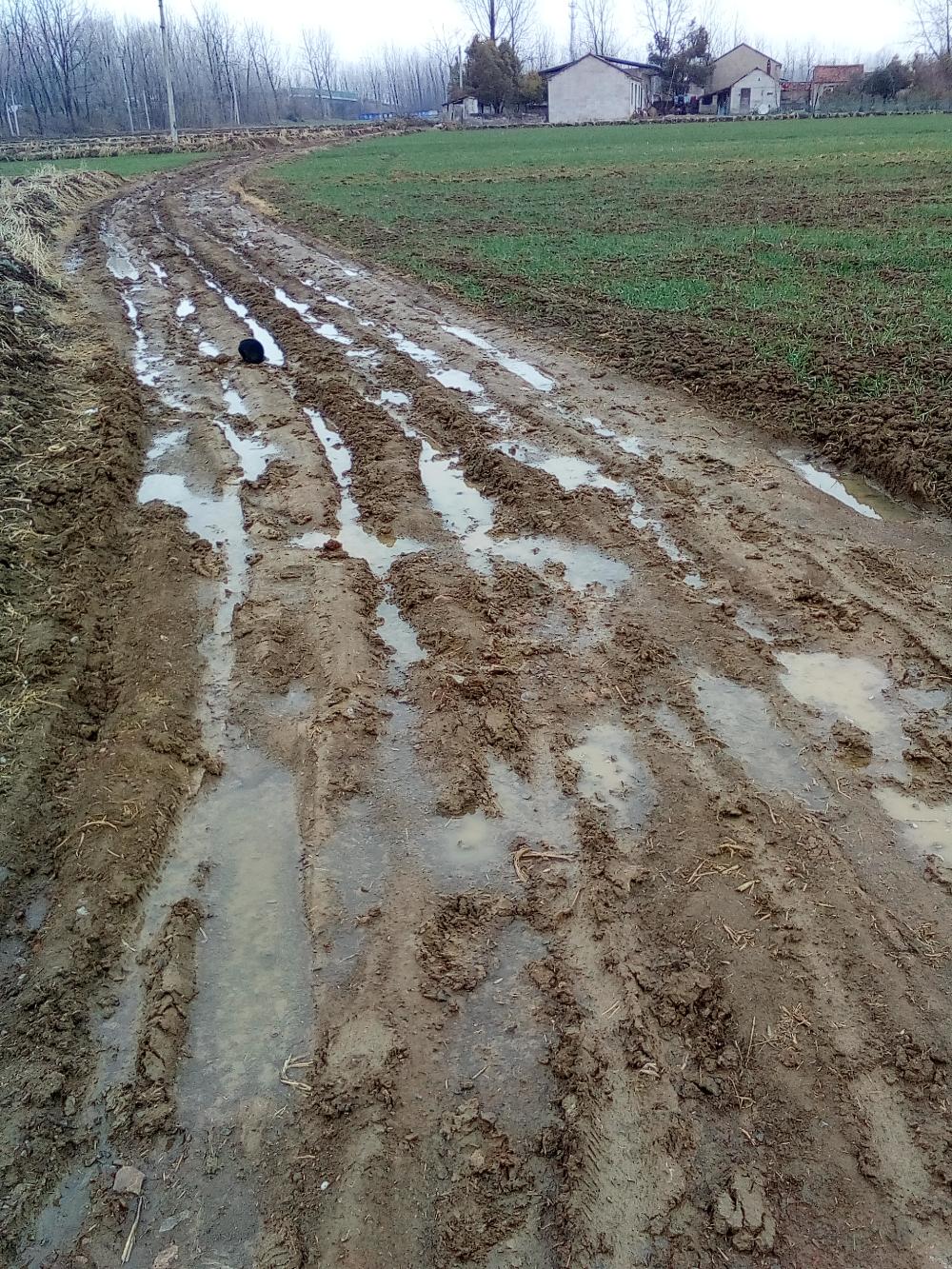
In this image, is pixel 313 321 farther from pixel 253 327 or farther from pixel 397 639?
pixel 397 639

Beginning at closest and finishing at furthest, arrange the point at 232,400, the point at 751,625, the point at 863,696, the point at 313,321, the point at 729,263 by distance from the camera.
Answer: the point at 863,696 < the point at 751,625 < the point at 232,400 < the point at 313,321 < the point at 729,263

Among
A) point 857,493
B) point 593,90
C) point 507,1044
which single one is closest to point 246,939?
point 507,1044

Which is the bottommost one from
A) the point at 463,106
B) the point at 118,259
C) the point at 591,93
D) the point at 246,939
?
the point at 246,939

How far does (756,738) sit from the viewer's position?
453 centimetres

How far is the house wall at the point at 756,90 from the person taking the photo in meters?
70.9

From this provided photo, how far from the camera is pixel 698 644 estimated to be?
17.4 feet

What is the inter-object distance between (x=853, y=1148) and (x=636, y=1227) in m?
0.79

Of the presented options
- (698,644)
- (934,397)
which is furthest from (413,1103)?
(934,397)

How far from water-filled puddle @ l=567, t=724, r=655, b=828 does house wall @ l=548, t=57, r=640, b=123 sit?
73851mm

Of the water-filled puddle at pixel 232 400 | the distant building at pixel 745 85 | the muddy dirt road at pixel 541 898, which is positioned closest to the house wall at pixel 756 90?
the distant building at pixel 745 85

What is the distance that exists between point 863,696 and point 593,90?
76.8 m

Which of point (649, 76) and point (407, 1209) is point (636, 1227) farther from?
point (649, 76)

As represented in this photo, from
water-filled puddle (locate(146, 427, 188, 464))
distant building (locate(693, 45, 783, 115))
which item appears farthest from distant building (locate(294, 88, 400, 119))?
water-filled puddle (locate(146, 427, 188, 464))

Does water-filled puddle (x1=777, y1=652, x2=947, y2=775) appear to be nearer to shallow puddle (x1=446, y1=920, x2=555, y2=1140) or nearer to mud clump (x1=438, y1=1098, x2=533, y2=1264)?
shallow puddle (x1=446, y1=920, x2=555, y2=1140)
